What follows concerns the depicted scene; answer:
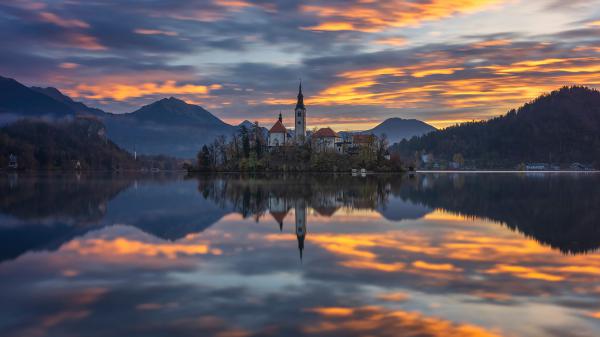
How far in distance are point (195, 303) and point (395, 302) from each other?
14.3ft

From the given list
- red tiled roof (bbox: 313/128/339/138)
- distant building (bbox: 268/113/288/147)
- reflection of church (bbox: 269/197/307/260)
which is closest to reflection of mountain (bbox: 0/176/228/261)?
reflection of church (bbox: 269/197/307/260)

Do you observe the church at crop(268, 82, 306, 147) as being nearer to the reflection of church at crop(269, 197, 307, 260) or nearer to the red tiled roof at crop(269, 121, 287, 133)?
the red tiled roof at crop(269, 121, 287, 133)

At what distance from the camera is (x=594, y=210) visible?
1377 inches

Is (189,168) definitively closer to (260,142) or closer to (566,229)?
(260,142)

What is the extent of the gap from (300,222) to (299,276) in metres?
13.2

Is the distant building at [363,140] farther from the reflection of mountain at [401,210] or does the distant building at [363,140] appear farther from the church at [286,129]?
the reflection of mountain at [401,210]

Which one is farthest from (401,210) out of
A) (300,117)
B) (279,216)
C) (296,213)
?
(300,117)

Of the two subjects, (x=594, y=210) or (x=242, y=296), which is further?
(x=594, y=210)

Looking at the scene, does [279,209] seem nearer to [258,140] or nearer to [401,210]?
[401,210]

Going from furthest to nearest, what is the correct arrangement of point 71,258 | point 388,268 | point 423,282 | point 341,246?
point 341,246, point 71,258, point 388,268, point 423,282

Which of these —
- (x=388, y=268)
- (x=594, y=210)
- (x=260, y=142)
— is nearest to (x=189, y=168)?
(x=260, y=142)

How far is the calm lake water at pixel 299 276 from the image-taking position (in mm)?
11039

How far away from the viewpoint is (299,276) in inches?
607

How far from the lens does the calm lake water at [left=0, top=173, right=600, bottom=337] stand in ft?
36.2
